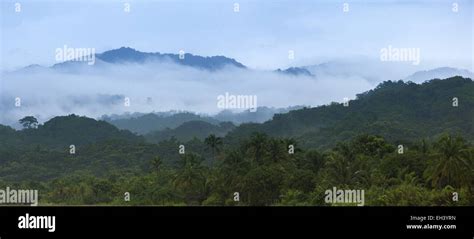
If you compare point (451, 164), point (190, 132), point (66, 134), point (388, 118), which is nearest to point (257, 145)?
point (190, 132)

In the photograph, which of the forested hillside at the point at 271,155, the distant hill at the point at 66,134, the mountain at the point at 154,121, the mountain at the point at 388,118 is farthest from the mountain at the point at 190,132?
the distant hill at the point at 66,134

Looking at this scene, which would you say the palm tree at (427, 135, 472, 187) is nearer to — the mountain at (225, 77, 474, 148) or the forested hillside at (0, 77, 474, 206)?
the forested hillside at (0, 77, 474, 206)

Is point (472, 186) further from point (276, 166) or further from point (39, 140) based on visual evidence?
point (39, 140)

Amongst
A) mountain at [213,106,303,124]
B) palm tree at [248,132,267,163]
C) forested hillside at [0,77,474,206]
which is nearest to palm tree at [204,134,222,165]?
forested hillside at [0,77,474,206]

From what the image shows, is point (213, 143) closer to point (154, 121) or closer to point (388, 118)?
point (154, 121)

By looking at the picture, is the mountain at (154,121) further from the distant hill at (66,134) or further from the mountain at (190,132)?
the distant hill at (66,134)

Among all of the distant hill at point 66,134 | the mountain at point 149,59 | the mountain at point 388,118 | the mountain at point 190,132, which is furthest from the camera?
the mountain at point 388,118
